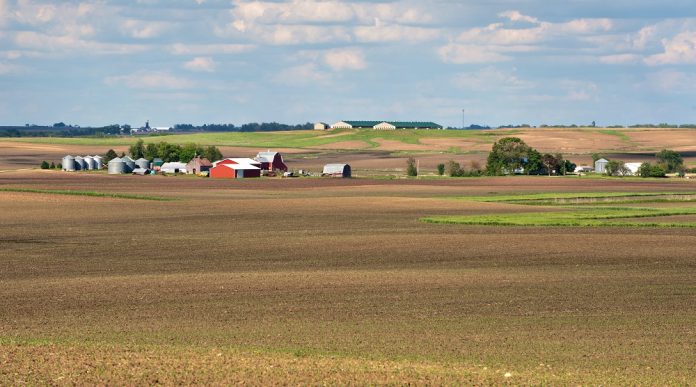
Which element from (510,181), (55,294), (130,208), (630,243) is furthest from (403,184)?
(55,294)

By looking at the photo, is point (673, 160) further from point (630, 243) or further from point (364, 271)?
point (364, 271)

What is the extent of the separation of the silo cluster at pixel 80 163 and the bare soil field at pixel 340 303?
103 meters

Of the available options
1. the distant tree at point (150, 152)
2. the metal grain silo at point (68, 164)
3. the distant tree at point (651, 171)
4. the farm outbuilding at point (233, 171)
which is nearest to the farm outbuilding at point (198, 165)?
the farm outbuilding at point (233, 171)

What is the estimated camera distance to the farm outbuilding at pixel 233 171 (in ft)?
511

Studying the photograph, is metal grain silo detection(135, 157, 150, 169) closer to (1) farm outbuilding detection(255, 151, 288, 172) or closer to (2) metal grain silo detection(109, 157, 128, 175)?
(2) metal grain silo detection(109, 157, 128, 175)

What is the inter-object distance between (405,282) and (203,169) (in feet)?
418

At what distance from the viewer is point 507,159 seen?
170 meters

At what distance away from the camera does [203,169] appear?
16625 cm

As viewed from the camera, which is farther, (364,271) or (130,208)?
(130,208)

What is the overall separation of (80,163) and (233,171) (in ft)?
105

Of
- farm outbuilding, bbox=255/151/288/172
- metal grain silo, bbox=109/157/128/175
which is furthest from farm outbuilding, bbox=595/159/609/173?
metal grain silo, bbox=109/157/128/175

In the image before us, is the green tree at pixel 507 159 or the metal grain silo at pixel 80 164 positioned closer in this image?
the green tree at pixel 507 159

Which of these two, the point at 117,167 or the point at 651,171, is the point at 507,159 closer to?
the point at 651,171

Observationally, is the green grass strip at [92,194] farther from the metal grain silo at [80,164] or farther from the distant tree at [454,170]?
the distant tree at [454,170]
